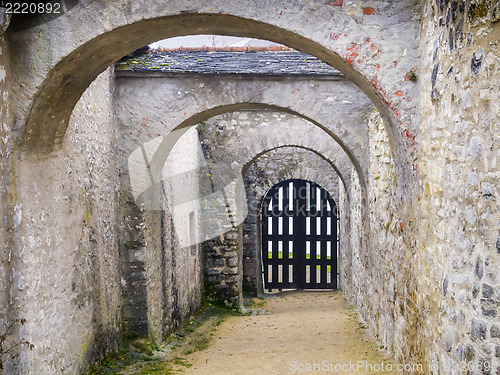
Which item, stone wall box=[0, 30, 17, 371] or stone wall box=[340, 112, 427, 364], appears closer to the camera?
stone wall box=[0, 30, 17, 371]

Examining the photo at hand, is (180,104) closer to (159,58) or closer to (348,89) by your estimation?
(159,58)

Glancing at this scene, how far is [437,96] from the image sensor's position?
3012 mm

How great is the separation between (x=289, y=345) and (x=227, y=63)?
3714 mm

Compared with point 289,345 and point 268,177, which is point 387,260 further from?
point 268,177

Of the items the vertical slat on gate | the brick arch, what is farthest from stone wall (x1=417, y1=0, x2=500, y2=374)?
the vertical slat on gate

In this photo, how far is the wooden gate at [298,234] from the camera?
13734 millimetres

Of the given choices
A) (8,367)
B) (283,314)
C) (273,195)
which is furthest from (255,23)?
(273,195)

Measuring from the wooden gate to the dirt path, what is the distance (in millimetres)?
3259

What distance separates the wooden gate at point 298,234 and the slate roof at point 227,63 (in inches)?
269

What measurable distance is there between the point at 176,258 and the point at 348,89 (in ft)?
11.4

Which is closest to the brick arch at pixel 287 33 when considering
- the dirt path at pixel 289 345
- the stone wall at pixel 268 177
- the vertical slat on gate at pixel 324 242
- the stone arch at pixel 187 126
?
the stone arch at pixel 187 126

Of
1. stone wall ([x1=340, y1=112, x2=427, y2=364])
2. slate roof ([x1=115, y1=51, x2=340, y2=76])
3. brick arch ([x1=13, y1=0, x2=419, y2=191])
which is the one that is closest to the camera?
brick arch ([x1=13, y1=0, x2=419, y2=191])

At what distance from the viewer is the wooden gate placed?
1373cm

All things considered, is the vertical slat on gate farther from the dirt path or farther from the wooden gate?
the dirt path
